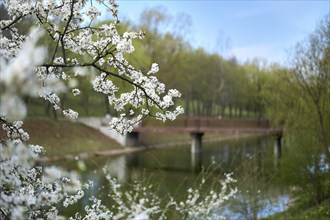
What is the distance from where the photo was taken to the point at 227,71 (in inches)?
2378

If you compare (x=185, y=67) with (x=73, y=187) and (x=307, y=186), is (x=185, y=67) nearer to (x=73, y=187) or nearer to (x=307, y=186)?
(x=307, y=186)

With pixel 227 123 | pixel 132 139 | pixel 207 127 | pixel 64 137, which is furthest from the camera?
pixel 132 139

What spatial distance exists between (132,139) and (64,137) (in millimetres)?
8533

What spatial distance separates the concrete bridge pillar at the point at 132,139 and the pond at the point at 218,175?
15.0 ft

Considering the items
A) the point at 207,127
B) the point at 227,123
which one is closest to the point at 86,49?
the point at 227,123

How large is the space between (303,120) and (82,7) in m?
13.3

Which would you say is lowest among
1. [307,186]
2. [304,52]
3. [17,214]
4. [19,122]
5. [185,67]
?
[307,186]

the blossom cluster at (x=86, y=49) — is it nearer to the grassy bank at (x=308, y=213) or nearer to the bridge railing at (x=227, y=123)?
the grassy bank at (x=308, y=213)

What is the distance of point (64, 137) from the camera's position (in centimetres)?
3606

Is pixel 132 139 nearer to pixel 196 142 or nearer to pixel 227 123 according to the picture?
pixel 196 142

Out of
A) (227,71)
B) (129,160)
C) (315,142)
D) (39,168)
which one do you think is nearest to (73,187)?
(39,168)

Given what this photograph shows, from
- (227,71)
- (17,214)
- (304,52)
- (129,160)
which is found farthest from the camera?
(227,71)

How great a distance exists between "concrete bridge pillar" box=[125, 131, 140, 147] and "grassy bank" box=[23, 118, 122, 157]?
1309 mm

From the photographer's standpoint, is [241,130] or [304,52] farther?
[241,130]
